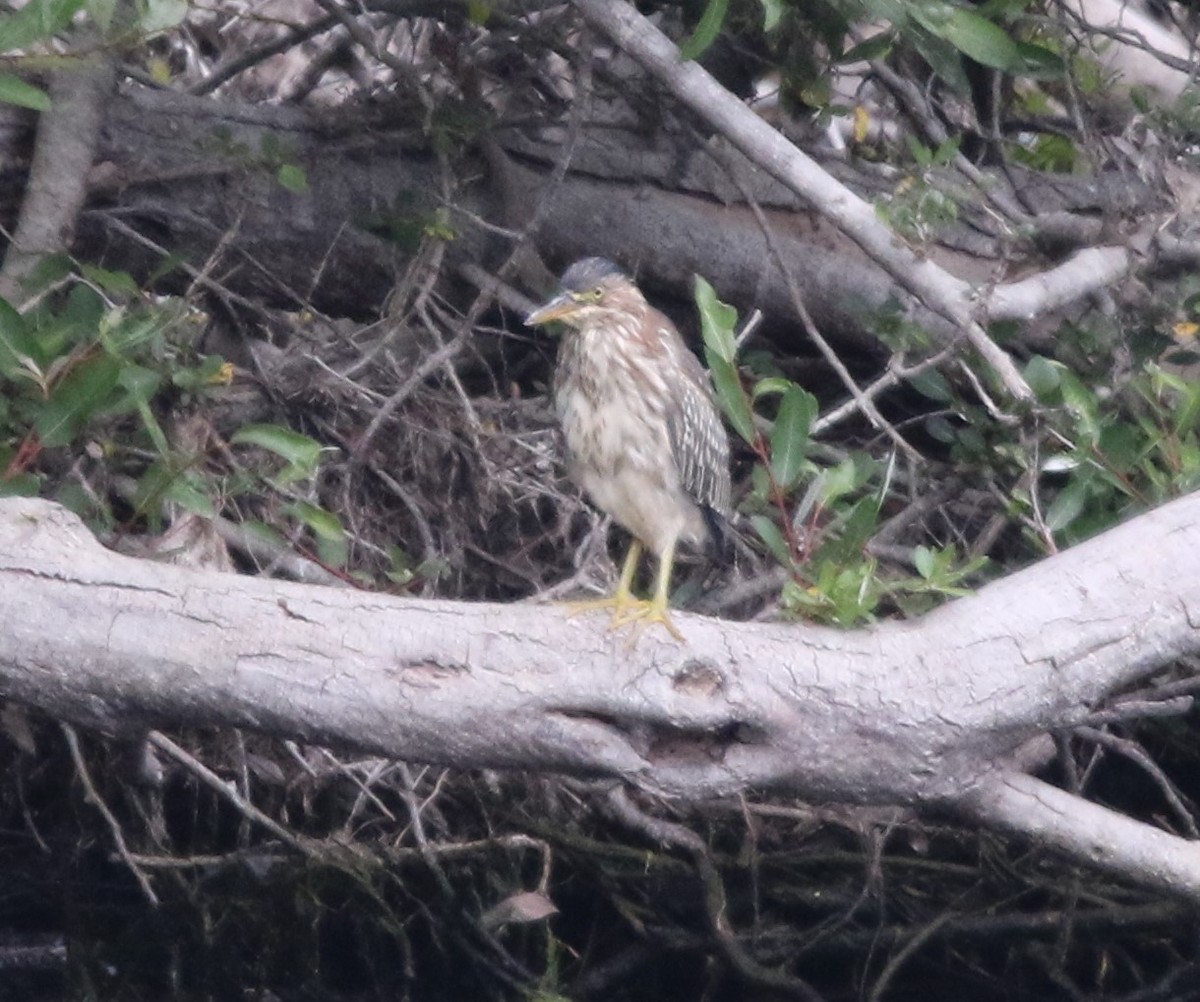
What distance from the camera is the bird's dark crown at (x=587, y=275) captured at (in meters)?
3.10

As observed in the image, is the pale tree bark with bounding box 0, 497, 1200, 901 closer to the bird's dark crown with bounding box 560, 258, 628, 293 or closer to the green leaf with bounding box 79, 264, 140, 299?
the green leaf with bounding box 79, 264, 140, 299

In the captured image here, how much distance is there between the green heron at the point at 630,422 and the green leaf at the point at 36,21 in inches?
40.3

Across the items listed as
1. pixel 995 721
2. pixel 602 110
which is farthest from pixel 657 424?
pixel 995 721

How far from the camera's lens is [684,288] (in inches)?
140

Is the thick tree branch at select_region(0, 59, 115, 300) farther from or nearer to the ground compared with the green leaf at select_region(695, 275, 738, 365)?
nearer to the ground

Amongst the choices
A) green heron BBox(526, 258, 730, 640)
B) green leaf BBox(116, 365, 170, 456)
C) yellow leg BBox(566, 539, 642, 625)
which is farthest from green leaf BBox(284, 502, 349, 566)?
green heron BBox(526, 258, 730, 640)

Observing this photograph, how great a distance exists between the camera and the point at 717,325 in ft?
8.18

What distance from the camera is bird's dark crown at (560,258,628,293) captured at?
122 inches

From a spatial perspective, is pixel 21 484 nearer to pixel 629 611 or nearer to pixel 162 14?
pixel 162 14

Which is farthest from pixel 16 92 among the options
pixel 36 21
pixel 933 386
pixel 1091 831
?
pixel 1091 831

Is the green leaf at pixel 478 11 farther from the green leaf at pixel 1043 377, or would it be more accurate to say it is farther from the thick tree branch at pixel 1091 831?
the thick tree branch at pixel 1091 831

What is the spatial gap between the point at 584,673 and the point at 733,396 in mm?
502

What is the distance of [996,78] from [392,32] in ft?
3.93

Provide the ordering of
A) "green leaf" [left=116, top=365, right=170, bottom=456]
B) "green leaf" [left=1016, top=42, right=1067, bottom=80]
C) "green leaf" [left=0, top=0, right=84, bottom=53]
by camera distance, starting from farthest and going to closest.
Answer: "green leaf" [left=1016, top=42, right=1067, bottom=80], "green leaf" [left=116, top=365, right=170, bottom=456], "green leaf" [left=0, top=0, right=84, bottom=53]
